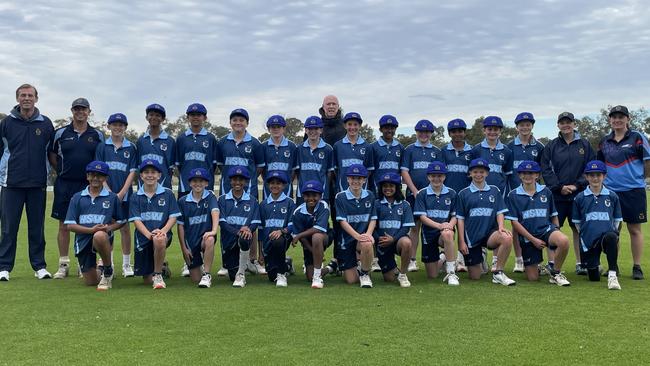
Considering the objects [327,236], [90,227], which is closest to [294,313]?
[327,236]

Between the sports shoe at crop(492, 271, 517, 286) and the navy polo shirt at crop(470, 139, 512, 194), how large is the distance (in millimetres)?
1607

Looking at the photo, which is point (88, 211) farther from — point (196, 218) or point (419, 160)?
point (419, 160)

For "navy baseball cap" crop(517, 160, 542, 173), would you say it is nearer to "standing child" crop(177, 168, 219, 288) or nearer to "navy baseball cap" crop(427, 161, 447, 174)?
"navy baseball cap" crop(427, 161, 447, 174)

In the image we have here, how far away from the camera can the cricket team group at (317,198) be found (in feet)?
23.9

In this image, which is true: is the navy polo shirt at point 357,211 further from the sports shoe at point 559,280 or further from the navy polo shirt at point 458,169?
the sports shoe at point 559,280

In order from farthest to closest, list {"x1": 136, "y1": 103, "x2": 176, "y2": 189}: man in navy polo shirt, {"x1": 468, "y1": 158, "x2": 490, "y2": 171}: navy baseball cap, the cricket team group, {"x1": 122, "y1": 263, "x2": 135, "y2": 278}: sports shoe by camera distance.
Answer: {"x1": 136, "y1": 103, "x2": 176, "y2": 189}: man in navy polo shirt → {"x1": 122, "y1": 263, "x2": 135, "y2": 278}: sports shoe → {"x1": 468, "y1": 158, "x2": 490, "y2": 171}: navy baseball cap → the cricket team group

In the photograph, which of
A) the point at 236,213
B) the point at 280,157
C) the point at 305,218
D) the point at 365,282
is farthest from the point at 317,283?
the point at 280,157

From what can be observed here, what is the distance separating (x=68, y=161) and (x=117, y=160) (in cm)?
65

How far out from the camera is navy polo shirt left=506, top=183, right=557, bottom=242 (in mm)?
7633

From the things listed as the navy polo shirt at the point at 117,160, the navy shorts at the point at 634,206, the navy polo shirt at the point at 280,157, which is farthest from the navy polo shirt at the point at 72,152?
the navy shorts at the point at 634,206

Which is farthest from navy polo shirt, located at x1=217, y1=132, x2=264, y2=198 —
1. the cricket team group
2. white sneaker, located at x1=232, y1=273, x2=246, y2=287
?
white sneaker, located at x1=232, y1=273, x2=246, y2=287

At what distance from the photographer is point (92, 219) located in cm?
719

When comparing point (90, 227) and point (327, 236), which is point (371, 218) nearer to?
point (327, 236)

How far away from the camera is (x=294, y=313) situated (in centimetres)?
545
